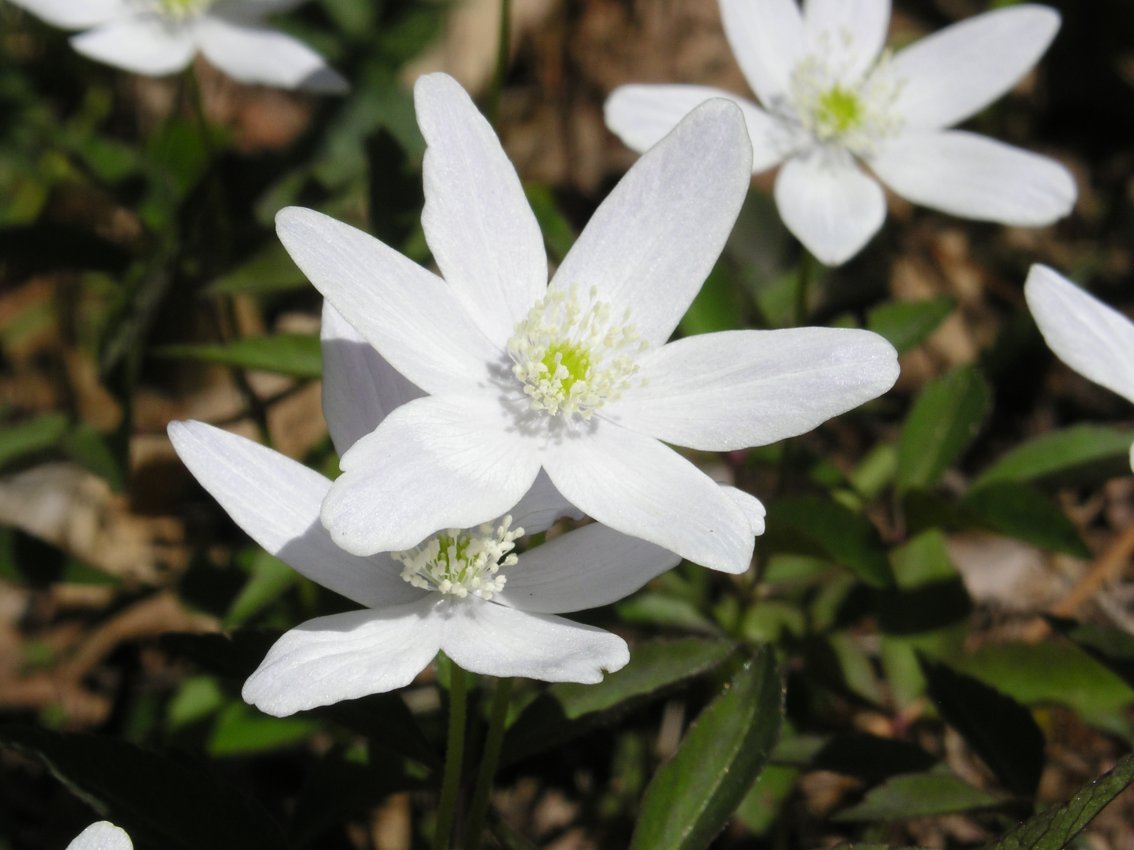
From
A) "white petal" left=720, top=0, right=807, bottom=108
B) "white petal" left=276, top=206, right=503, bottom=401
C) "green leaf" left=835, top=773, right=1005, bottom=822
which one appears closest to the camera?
"white petal" left=276, top=206, right=503, bottom=401

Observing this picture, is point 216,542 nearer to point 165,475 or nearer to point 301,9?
point 165,475

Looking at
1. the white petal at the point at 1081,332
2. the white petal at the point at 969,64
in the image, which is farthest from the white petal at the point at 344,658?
the white petal at the point at 969,64

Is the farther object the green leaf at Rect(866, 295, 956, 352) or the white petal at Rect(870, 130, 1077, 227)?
the green leaf at Rect(866, 295, 956, 352)

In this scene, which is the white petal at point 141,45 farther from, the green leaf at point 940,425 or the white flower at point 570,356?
the green leaf at point 940,425

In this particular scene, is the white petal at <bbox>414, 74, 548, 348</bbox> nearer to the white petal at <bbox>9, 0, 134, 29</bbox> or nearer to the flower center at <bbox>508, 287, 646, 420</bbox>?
the flower center at <bbox>508, 287, 646, 420</bbox>

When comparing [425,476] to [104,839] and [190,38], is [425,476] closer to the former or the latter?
[104,839]

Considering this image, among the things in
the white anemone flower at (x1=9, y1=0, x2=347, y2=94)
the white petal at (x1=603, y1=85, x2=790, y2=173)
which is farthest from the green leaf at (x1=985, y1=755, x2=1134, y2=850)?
the white anemone flower at (x1=9, y1=0, x2=347, y2=94)

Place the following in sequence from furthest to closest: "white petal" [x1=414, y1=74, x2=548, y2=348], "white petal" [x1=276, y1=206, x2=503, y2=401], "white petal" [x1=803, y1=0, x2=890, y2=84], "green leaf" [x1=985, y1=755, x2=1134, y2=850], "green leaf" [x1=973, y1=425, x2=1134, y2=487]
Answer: "white petal" [x1=803, y1=0, x2=890, y2=84]
"green leaf" [x1=973, y1=425, x2=1134, y2=487]
"white petal" [x1=414, y1=74, x2=548, y2=348]
"white petal" [x1=276, y1=206, x2=503, y2=401]
"green leaf" [x1=985, y1=755, x2=1134, y2=850]
